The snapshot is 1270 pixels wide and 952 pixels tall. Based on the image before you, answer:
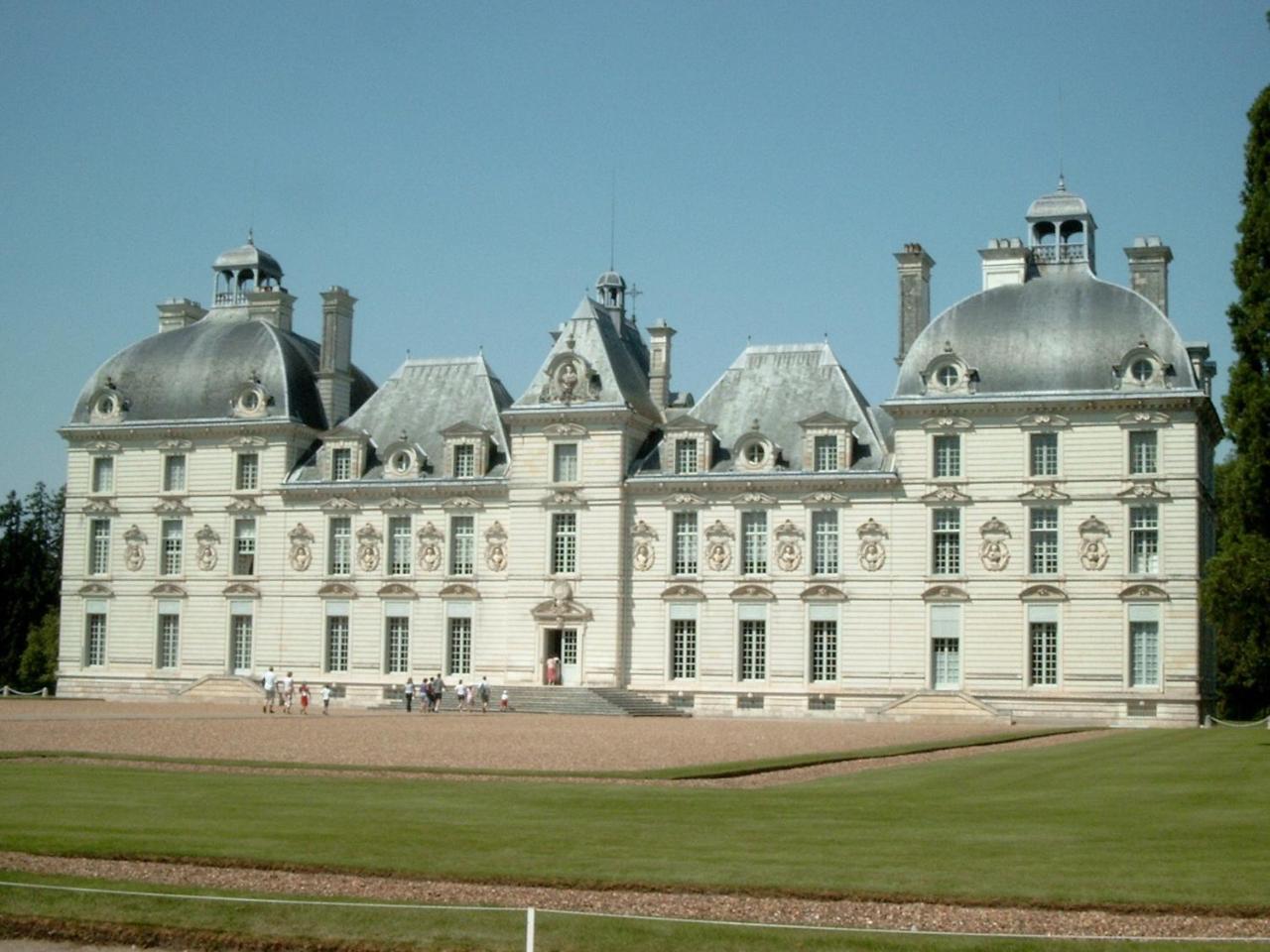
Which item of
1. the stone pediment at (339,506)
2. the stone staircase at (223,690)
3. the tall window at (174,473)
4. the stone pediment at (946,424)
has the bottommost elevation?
the stone staircase at (223,690)

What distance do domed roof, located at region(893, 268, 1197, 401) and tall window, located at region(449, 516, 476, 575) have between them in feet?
46.4

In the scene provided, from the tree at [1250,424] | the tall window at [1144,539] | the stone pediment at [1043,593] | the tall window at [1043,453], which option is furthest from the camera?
Answer: the tall window at [1043,453]

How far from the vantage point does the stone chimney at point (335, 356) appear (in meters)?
57.5

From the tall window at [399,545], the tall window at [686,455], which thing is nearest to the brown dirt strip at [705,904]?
the tall window at [686,455]

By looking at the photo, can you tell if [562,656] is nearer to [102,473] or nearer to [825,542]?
[825,542]

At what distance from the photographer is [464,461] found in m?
54.0

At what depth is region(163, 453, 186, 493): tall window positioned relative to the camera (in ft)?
187

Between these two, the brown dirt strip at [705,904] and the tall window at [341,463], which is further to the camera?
the tall window at [341,463]

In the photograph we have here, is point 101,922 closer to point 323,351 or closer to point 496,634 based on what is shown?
point 496,634

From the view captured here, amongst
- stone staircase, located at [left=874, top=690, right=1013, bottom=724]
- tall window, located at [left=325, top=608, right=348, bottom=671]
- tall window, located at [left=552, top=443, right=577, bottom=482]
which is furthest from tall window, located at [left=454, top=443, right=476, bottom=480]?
stone staircase, located at [left=874, top=690, right=1013, bottom=724]

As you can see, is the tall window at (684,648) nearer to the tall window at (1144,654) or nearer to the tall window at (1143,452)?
the tall window at (1144,654)

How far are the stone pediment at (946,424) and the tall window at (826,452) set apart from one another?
2.83m

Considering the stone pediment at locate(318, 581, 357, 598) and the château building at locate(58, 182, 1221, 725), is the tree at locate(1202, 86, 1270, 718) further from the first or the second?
the stone pediment at locate(318, 581, 357, 598)

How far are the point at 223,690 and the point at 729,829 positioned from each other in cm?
3975
